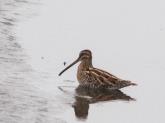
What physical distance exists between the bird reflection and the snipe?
123 millimetres

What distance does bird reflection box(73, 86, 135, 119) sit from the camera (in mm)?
12630

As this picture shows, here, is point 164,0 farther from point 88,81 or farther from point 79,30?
point 88,81

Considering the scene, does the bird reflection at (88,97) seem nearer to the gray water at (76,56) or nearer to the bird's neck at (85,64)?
the gray water at (76,56)

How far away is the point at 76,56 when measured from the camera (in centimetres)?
1600

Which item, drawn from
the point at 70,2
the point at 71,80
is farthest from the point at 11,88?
the point at 70,2

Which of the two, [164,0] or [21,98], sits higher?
[21,98]

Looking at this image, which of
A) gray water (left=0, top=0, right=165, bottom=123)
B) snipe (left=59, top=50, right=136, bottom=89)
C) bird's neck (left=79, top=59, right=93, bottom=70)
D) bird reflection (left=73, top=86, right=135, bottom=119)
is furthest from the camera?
bird's neck (left=79, top=59, right=93, bottom=70)

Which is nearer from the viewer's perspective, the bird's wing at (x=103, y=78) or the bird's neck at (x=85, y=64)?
the bird's wing at (x=103, y=78)

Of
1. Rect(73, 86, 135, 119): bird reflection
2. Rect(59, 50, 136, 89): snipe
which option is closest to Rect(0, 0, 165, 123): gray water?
Rect(73, 86, 135, 119): bird reflection

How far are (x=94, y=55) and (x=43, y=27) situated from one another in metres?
1.91

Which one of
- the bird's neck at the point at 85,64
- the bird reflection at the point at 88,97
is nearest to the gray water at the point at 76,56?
the bird reflection at the point at 88,97

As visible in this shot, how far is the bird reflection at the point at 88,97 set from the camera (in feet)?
41.4

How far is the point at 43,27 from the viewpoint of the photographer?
58.4 ft

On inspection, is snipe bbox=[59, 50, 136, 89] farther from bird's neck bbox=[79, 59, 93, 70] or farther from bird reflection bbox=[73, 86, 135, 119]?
bird reflection bbox=[73, 86, 135, 119]
